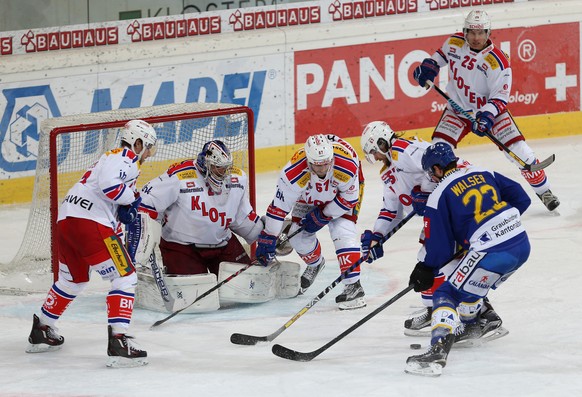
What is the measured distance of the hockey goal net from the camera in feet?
25.2

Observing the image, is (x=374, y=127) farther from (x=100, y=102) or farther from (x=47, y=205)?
(x=100, y=102)

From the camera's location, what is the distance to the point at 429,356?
5863 millimetres

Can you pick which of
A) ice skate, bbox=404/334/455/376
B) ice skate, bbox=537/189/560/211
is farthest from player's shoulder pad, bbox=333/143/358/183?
ice skate, bbox=537/189/560/211

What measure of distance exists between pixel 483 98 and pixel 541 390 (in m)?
3.68

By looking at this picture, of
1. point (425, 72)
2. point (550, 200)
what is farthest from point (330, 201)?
point (550, 200)

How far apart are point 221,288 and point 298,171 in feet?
2.39

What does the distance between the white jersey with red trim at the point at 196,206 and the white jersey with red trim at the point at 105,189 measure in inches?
39.4

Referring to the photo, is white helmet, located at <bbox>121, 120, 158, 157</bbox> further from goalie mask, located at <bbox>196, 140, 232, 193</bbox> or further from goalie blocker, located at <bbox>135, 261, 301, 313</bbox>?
goalie blocker, located at <bbox>135, 261, 301, 313</bbox>

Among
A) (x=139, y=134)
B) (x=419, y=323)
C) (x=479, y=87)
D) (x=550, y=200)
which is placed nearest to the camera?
(x=139, y=134)

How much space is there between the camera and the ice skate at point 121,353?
20.2ft

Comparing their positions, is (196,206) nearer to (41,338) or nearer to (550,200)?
(41,338)

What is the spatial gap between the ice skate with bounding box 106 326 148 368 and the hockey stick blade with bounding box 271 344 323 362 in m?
0.59

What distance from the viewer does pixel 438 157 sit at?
6.02 m

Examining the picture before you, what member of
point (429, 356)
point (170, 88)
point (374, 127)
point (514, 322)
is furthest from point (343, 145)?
point (170, 88)
